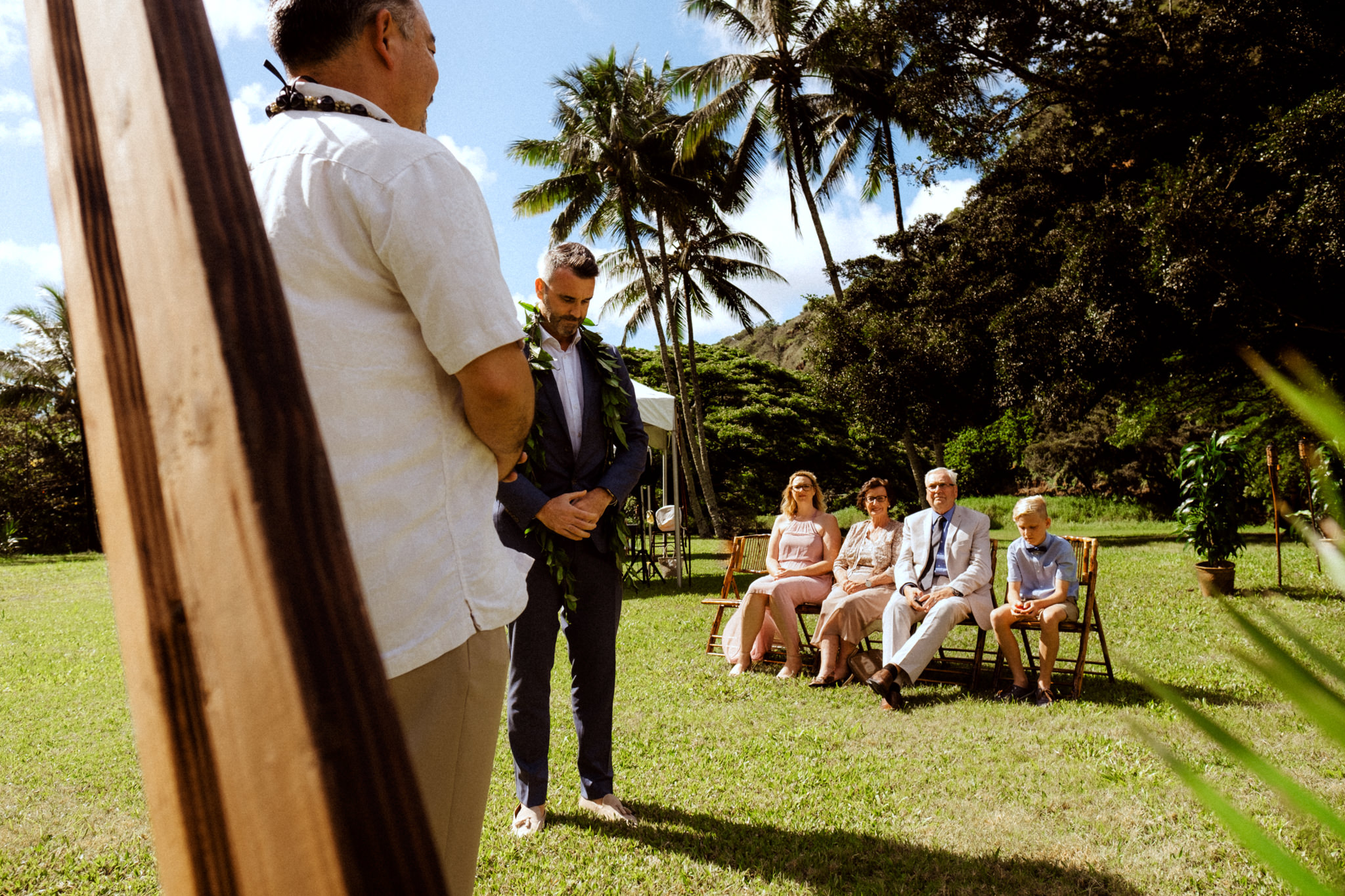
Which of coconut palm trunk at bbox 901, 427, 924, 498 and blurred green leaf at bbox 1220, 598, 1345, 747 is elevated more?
blurred green leaf at bbox 1220, 598, 1345, 747

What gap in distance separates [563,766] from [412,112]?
12.5 ft

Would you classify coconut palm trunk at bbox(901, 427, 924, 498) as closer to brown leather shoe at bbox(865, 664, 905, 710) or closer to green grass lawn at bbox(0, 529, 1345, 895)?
green grass lawn at bbox(0, 529, 1345, 895)

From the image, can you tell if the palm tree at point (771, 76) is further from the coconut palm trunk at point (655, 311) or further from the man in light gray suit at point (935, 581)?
the man in light gray suit at point (935, 581)

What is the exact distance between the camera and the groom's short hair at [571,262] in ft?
10.9

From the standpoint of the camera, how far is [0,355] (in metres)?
31.0

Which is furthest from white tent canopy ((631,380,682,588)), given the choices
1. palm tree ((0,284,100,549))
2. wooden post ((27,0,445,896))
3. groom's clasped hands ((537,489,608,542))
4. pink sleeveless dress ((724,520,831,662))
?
palm tree ((0,284,100,549))

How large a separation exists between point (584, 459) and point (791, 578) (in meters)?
3.82

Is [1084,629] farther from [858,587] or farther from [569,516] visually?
[569,516]

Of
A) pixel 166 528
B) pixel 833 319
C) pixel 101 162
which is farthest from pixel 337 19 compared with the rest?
pixel 833 319

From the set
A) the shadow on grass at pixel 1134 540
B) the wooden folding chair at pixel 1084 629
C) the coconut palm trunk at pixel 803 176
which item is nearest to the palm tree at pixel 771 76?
the coconut palm trunk at pixel 803 176

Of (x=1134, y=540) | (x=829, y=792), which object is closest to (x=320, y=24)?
(x=829, y=792)

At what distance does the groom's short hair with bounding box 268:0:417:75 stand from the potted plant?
9.81 m

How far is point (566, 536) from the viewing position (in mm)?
3207

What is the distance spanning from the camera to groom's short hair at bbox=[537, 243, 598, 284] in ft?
10.9
